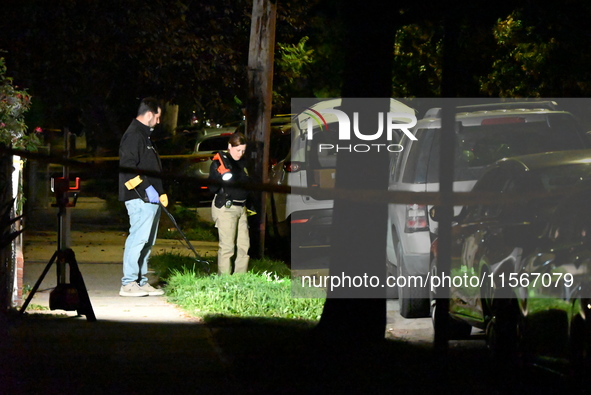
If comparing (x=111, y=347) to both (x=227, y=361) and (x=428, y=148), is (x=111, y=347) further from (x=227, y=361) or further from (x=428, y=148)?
(x=428, y=148)

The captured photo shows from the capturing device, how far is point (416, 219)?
8.58 m

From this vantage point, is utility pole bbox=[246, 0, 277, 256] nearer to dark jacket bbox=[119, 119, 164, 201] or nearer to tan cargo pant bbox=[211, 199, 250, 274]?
tan cargo pant bbox=[211, 199, 250, 274]

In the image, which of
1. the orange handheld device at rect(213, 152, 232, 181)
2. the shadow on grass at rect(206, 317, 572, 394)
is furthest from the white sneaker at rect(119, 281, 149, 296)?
the shadow on grass at rect(206, 317, 572, 394)

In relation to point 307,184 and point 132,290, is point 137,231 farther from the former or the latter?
point 307,184

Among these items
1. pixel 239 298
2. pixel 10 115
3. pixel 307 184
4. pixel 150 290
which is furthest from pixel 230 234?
pixel 10 115

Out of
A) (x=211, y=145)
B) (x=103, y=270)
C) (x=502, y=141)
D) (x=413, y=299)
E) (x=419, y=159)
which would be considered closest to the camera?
(x=413, y=299)

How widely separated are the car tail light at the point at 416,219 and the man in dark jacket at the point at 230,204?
232cm

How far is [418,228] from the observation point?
8570 millimetres

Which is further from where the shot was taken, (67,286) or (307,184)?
(307,184)

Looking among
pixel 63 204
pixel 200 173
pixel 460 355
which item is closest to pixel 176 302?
pixel 63 204

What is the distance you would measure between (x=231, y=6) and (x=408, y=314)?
12.6 meters

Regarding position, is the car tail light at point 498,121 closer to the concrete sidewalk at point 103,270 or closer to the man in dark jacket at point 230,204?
the man in dark jacket at point 230,204

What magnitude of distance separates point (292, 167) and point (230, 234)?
8.94 ft

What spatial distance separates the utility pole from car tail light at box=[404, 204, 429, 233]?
12.9 ft
